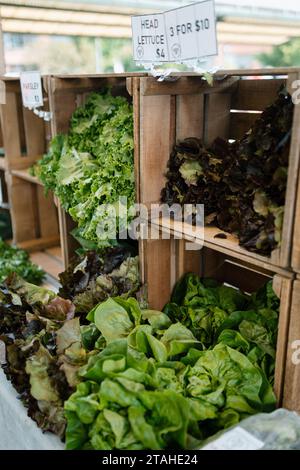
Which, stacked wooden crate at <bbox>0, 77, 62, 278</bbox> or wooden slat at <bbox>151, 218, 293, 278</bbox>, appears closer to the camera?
wooden slat at <bbox>151, 218, 293, 278</bbox>

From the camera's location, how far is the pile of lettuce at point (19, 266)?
264 cm

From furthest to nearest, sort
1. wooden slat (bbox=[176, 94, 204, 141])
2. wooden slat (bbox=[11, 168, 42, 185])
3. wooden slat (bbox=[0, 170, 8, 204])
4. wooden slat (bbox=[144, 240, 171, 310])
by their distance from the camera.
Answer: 1. wooden slat (bbox=[0, 170, 8, 204])
2. wooden slat (bbox=[11, 168, 42, 185])
3. wooden slat (bbox=[144, 240, 171, 310])
4. wooden slat (bbox=[176, 94, 204, 141])

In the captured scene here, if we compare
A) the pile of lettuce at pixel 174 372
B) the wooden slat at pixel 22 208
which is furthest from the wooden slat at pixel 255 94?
the wooden slat at pixel 22 208

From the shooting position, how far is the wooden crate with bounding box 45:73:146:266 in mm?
2072

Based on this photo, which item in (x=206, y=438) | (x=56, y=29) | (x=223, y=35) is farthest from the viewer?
(x=223, y=35)

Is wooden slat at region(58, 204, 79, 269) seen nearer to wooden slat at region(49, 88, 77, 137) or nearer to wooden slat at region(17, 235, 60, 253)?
wooden slat at region(49, 88, 77, 137)

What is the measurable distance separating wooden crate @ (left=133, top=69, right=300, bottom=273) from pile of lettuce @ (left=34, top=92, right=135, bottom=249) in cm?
12

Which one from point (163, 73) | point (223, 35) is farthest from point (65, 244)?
point (223, 35)

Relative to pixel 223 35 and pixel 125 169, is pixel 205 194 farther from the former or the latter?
pixel 223 35

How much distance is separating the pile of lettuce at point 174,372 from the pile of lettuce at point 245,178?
0.38m

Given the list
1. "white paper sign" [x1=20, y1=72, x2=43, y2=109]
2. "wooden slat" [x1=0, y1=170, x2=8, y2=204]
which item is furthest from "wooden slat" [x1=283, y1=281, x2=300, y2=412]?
"wooden slat" [x1=0, y1=170, x2=8, y2=204]

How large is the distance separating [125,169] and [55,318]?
2.15 ft

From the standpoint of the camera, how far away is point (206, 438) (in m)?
1.30

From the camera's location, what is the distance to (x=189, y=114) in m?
1.73
